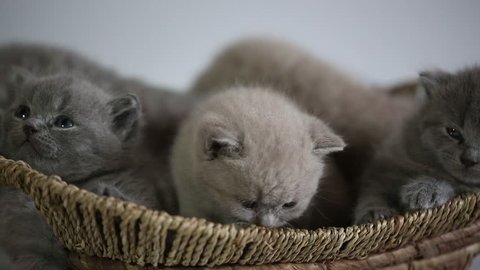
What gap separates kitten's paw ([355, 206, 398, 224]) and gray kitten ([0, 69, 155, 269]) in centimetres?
55

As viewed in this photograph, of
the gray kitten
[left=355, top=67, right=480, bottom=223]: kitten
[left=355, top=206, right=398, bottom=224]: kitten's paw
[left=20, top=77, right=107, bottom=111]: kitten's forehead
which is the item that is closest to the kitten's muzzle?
[left=355, top=67, right=480, bottom=223]: kitten

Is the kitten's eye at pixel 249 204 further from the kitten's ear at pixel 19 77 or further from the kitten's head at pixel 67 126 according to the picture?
the kitten's ear at pixel 19 77

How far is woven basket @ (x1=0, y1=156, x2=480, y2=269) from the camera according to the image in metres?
1.10

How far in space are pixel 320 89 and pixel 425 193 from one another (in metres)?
0.63

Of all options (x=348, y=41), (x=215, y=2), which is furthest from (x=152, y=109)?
(x=348, y=41)

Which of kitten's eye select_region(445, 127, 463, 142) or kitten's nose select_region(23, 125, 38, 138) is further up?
kitten's eye select_region(445, 127, 463, 142)

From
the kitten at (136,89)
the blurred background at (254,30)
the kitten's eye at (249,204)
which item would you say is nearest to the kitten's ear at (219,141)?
the kitten's eye at (249,204)

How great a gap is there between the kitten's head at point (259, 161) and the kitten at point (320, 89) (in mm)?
373

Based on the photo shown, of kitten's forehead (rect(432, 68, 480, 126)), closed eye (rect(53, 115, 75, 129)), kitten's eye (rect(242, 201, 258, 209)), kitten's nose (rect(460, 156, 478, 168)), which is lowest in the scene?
kitten's eye (rect(242, 201, 258, 209))

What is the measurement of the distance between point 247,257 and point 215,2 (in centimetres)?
163

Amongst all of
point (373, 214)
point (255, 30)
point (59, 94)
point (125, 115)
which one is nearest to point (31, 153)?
point (59, 94)

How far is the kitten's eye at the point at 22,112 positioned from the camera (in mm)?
1401

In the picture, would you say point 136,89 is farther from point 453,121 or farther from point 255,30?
point 453,121

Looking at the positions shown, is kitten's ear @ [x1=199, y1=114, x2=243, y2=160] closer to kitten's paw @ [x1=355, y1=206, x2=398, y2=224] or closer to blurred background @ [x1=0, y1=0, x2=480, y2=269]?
kitten's paw @ [x1=355, y1=206, x2=398, y2=224]
